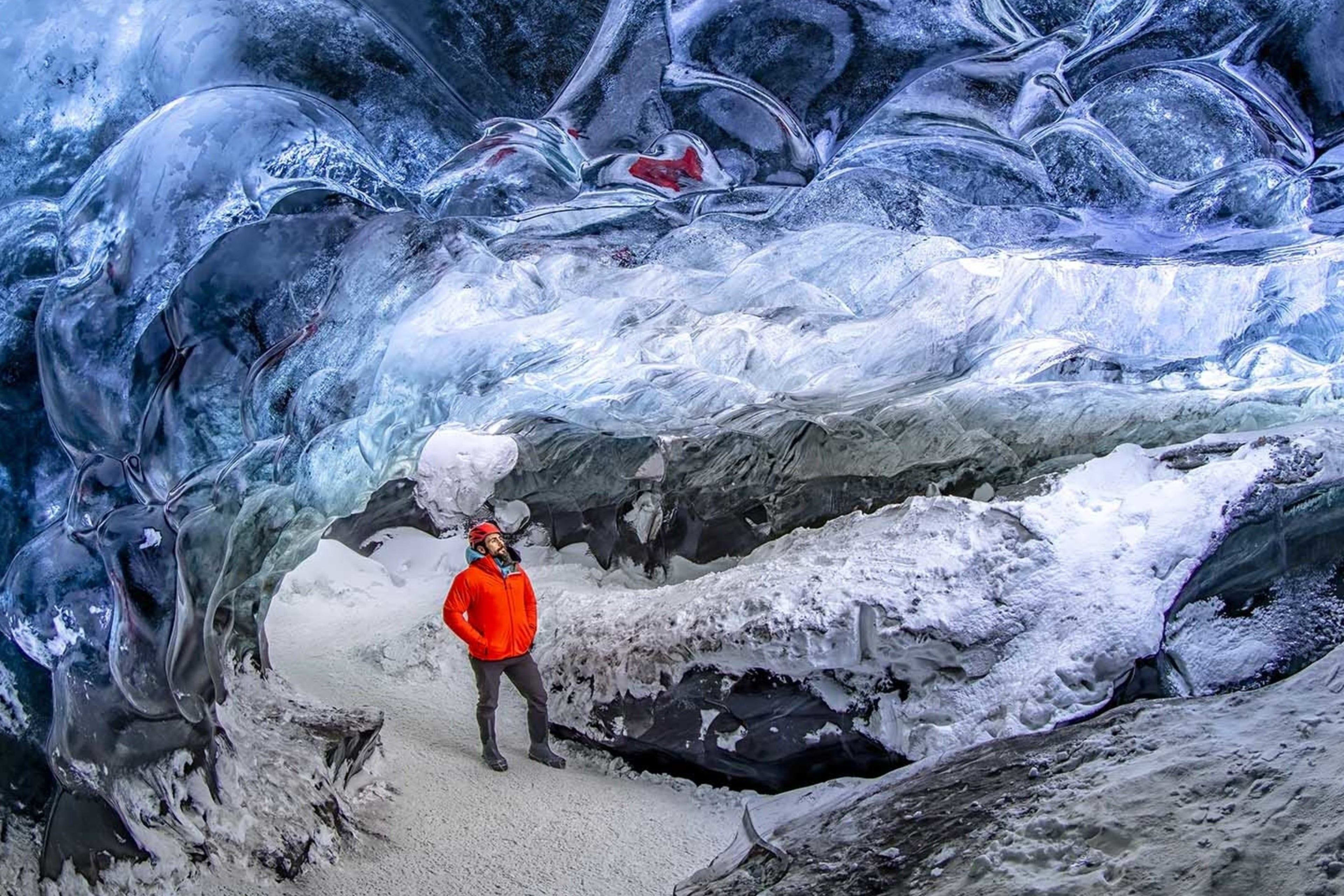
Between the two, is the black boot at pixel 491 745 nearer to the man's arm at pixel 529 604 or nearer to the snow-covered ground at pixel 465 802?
the snow-covered ground at pixel 465 802

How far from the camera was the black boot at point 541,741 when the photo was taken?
5.32 meters

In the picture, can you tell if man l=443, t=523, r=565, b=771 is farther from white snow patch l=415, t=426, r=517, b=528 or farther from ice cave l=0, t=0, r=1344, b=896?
white snow patch l=415, t=426, r=517, b=528

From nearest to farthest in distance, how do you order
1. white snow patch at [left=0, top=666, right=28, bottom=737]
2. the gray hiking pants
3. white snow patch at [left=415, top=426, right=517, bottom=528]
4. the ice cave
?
the ice cave, white snow patch at [left=0, top=666, right=28, bottom=737], the gray hiking pants, white snow patch at [left=415, top=426, right=517, bottom=528]

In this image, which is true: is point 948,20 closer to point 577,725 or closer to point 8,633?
point 577,725

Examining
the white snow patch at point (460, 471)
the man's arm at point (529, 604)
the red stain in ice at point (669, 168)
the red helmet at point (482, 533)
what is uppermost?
the red stain in ice at point (669, 168)

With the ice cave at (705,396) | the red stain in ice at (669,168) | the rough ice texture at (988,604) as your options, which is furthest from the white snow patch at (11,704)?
the red stain in ice at (669,168)

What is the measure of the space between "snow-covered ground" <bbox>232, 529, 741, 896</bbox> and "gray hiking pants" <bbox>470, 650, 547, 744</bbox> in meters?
0.17

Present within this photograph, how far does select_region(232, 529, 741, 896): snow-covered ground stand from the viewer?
4469 millimetres

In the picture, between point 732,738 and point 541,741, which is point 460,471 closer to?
point 541,741

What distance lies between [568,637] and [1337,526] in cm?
334

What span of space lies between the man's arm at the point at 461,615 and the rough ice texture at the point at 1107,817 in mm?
1329

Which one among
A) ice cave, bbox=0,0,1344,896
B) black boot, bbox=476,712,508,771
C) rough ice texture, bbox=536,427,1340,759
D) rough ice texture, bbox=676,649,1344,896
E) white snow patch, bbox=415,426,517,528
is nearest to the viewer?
rough ice texture, bbox=676,649,1344,896

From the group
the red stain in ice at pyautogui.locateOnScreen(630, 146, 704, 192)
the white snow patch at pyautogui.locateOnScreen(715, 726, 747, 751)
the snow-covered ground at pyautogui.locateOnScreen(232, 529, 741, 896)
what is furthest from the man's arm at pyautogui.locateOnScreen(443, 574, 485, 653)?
the red stain in ice at pyautogui.locateOnScreen(630, 146, 704, 192)

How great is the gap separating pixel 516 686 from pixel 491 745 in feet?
0.90
